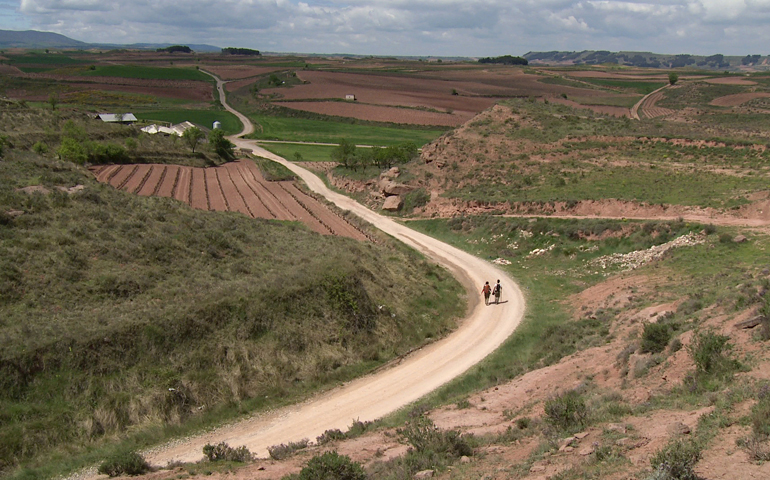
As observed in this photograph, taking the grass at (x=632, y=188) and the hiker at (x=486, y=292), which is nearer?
the hiker at (x=486, y=292)

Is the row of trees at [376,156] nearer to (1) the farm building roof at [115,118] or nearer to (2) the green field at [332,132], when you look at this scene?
(2) the green field at [332,132]

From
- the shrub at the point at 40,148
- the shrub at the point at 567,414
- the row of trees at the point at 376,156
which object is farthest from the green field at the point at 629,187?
the shrub at the point at 40,148

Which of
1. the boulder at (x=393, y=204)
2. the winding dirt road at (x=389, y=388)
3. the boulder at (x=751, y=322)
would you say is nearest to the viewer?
the boulder at (x=751, y=322)

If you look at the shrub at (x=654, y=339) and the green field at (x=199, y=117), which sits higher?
the green field at (x=199, y=117)

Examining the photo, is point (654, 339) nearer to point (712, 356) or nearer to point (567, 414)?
point (712, 356)

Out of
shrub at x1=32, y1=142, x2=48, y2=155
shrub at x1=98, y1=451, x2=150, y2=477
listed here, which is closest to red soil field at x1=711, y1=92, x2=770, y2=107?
shrub at x1=32, y1=142, x2=48, y2=155
